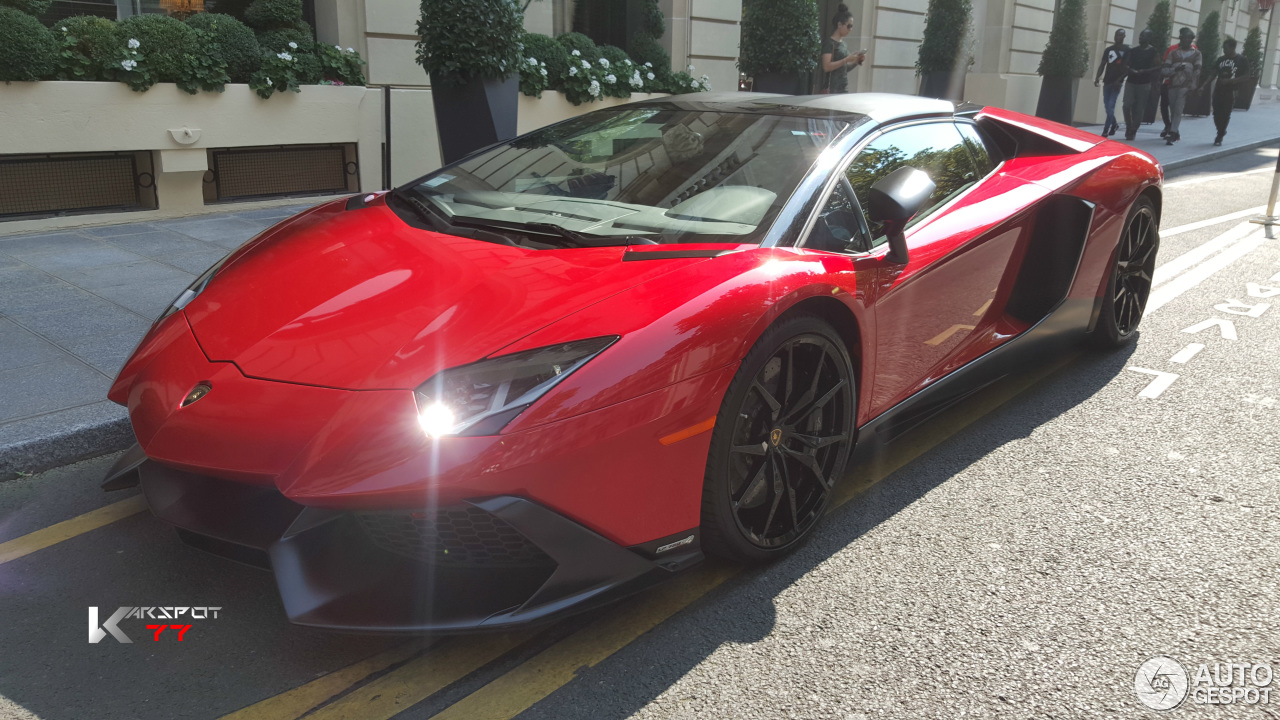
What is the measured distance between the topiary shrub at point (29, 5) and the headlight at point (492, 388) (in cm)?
703

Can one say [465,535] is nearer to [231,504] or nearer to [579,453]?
[579,453]

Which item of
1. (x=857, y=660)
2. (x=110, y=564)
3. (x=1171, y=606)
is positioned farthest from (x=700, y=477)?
(x=110, y=564)

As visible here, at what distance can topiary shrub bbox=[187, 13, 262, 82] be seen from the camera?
823 cm

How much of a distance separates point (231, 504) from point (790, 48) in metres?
10.8

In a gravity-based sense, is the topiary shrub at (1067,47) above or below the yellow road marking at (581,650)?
above

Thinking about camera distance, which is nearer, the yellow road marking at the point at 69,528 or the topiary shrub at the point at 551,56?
the yellow road marking at the point at 69,528

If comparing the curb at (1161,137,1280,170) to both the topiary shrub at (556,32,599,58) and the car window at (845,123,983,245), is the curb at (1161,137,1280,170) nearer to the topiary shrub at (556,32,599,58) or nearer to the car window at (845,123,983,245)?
the topiary shrub at (556,32,599,58)

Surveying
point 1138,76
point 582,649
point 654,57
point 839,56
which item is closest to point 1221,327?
point 582,649

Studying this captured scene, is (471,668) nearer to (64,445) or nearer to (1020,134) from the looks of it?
(64,445)

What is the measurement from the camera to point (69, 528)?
2.99m

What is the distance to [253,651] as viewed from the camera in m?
2.37

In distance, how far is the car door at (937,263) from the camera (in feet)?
10.4

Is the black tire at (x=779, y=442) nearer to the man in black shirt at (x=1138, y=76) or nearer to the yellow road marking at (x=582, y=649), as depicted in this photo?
the yellow road marking at (x=582, y=649)

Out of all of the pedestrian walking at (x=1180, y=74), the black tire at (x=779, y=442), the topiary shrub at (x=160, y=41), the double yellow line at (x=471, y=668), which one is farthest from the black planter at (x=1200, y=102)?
the double yellow line at (x=471, y=668)
